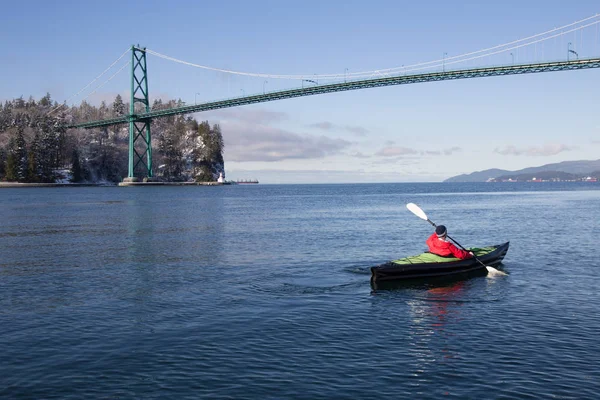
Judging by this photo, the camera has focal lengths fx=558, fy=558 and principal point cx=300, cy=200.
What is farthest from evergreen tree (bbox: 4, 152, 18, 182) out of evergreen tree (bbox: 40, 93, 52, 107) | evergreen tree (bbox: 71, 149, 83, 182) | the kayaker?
the kayaker

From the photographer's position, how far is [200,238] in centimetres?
3250

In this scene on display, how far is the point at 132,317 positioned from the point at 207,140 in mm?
174178

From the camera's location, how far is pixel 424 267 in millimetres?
18516

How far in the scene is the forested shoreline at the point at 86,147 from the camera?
128125 millimetres

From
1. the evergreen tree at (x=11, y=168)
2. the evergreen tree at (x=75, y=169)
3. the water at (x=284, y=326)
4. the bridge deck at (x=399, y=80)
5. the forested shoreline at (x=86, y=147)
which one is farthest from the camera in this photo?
the evergreen tree at (x=75, y=169)

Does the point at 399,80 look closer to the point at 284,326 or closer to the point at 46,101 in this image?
the point at 284,326

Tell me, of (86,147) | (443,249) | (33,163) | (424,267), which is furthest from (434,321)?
(86,147)

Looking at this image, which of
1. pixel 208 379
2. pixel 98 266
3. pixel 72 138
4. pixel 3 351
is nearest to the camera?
pixel 208 379

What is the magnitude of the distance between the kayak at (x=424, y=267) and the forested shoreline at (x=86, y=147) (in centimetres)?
11684

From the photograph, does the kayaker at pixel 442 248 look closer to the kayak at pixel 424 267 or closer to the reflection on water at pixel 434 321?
the kayak at pixel 424 267

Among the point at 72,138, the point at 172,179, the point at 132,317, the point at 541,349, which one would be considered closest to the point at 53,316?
the point at 132,317

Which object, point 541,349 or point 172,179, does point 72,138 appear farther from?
point 541,349

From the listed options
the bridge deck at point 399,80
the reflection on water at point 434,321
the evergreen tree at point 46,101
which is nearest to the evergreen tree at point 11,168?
the bridge deck at point 399,80

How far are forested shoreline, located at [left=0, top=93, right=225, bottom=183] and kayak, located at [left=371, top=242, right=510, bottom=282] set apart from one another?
383 feet
